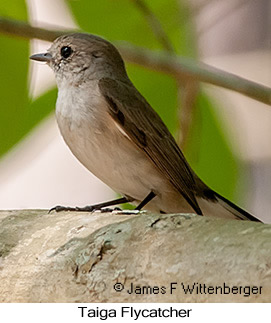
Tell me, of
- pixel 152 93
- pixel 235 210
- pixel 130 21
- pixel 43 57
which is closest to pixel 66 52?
pixel 43 57

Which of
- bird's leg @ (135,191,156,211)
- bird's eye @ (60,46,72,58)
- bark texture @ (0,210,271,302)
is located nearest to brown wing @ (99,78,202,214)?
bird's leg @ (135,191,156,211)

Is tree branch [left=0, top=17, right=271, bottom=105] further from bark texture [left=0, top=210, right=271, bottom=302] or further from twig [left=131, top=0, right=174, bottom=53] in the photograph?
bark texture [left=0, top=210, right=271, bottom=302]

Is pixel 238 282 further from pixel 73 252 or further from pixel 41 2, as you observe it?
pixel 41 2

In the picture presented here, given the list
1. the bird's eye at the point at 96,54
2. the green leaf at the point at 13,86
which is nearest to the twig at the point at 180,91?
the bird's eye at the point at 96,54

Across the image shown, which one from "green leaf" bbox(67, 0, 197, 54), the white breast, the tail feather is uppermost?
"green leaf" bbox(67, 0, 197, 54)

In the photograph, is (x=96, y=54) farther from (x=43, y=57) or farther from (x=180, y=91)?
(x=180, y=91)

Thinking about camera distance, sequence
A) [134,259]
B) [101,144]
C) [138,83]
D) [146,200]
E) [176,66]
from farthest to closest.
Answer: [138,83], [176,66], [146,200], [101,144], [134,259]

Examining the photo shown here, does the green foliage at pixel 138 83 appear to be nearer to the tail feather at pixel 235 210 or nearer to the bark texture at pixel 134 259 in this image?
the tail feather at pixel 235 210
